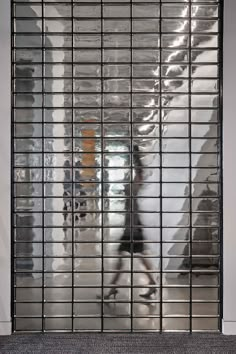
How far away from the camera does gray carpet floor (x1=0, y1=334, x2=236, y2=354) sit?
2.90 metres

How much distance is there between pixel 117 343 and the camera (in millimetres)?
Result: 3008

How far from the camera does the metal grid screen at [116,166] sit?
125 inches

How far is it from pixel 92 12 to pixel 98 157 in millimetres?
1035

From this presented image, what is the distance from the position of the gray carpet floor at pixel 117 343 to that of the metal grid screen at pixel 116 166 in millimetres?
85
